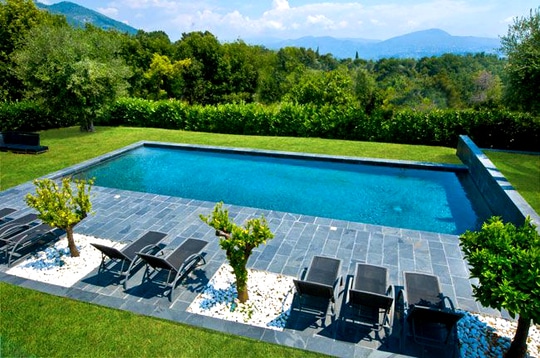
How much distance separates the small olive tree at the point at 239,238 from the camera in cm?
562

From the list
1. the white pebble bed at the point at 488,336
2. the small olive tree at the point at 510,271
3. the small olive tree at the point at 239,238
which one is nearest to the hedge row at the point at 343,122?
the white pebble bed at the point at 488,336

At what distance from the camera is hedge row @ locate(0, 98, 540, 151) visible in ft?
57.1

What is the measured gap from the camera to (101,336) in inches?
217

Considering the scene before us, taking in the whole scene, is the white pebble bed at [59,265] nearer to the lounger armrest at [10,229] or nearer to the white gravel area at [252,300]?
the white gravel area at [252,300]

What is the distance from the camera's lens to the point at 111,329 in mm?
5656

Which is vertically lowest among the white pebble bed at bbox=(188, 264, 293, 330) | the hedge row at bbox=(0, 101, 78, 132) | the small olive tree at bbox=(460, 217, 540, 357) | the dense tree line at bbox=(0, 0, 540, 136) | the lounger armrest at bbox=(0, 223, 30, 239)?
the white pebble bed at bbox=(188, 264, 293, 330)

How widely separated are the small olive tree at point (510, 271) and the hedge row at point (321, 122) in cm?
1459

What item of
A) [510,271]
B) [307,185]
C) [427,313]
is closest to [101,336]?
[427,313]

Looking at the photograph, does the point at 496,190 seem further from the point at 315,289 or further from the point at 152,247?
the point at 152,247

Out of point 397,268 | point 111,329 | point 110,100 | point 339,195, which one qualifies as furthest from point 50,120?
point 397,268

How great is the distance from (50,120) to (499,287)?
25408 millimetres

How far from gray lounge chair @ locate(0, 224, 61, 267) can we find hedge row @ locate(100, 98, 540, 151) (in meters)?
14.8

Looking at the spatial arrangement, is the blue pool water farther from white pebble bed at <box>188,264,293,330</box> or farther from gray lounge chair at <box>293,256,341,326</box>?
white pebble bed at <box>188,264,293,330</box>

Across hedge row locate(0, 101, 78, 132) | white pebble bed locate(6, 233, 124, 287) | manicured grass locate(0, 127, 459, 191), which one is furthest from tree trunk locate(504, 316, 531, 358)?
hedge row locate(0, 101, 78, 132)
